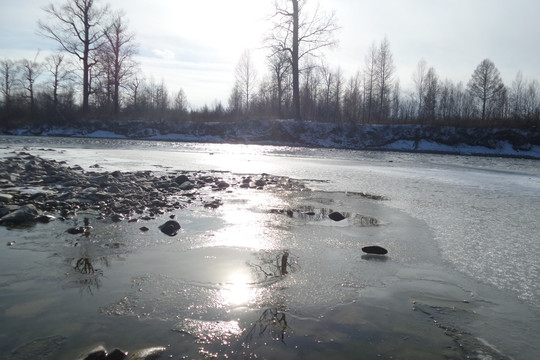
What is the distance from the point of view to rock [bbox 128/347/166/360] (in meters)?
2.04

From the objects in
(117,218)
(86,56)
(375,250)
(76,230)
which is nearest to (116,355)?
(76,230)

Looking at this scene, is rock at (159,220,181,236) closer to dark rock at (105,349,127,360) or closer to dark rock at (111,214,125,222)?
dark rock at (111,214,125,222)

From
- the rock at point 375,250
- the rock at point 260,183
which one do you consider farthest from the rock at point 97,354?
the rock at point 260,183

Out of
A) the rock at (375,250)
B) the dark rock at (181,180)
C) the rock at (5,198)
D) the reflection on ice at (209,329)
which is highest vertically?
the dark rock at (181,180)

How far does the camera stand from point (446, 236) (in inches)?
192

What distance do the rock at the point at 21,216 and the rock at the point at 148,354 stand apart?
12.2 ft

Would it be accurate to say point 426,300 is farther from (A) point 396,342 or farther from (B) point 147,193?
(B) point 147,193

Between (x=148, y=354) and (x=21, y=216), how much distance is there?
388 centimetres

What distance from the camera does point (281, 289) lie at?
10.0 feet

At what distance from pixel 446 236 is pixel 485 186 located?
6.02 meters

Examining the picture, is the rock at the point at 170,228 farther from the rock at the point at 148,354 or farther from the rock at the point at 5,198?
the rock at the point at 5,198

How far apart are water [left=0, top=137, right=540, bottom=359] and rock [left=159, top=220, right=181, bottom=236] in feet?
0.41

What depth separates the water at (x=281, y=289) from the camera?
2.29 metres

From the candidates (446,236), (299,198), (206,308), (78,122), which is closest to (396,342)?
(206,308)
